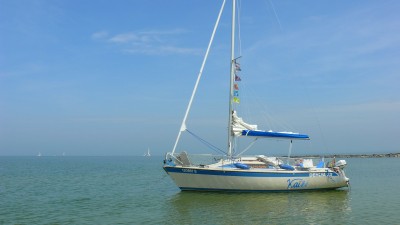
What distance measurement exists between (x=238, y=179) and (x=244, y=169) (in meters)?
0.76

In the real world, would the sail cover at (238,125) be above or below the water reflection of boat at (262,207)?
above

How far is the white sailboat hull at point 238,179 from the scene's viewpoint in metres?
24.5

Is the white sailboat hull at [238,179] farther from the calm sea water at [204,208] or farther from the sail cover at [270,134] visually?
the sail cover at [270,134]

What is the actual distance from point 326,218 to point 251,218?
374cm

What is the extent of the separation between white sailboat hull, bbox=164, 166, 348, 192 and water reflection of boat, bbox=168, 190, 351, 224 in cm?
45

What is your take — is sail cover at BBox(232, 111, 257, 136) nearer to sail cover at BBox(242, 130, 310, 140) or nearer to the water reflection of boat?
sail cover at BBox(242, 130, 310, 140)

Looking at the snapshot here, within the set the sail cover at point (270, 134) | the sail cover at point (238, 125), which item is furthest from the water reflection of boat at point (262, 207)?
the sail cover at point (238, 125)

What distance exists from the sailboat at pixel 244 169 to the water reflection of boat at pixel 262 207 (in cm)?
59

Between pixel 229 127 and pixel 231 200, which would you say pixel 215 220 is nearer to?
pixel 231 200

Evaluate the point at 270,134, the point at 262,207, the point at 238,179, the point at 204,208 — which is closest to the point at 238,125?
the point at 270,134

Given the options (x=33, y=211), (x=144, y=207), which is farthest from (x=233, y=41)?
(x=33, y=211)

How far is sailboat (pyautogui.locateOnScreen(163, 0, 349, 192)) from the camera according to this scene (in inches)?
968

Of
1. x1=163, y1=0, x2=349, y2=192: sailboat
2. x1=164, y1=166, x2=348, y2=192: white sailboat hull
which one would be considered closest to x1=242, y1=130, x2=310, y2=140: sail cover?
x1=163, y1=0, x2=349, y2=192: sailboat

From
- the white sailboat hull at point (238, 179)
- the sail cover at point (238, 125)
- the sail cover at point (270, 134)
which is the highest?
the sail cover at point (238, 125)
